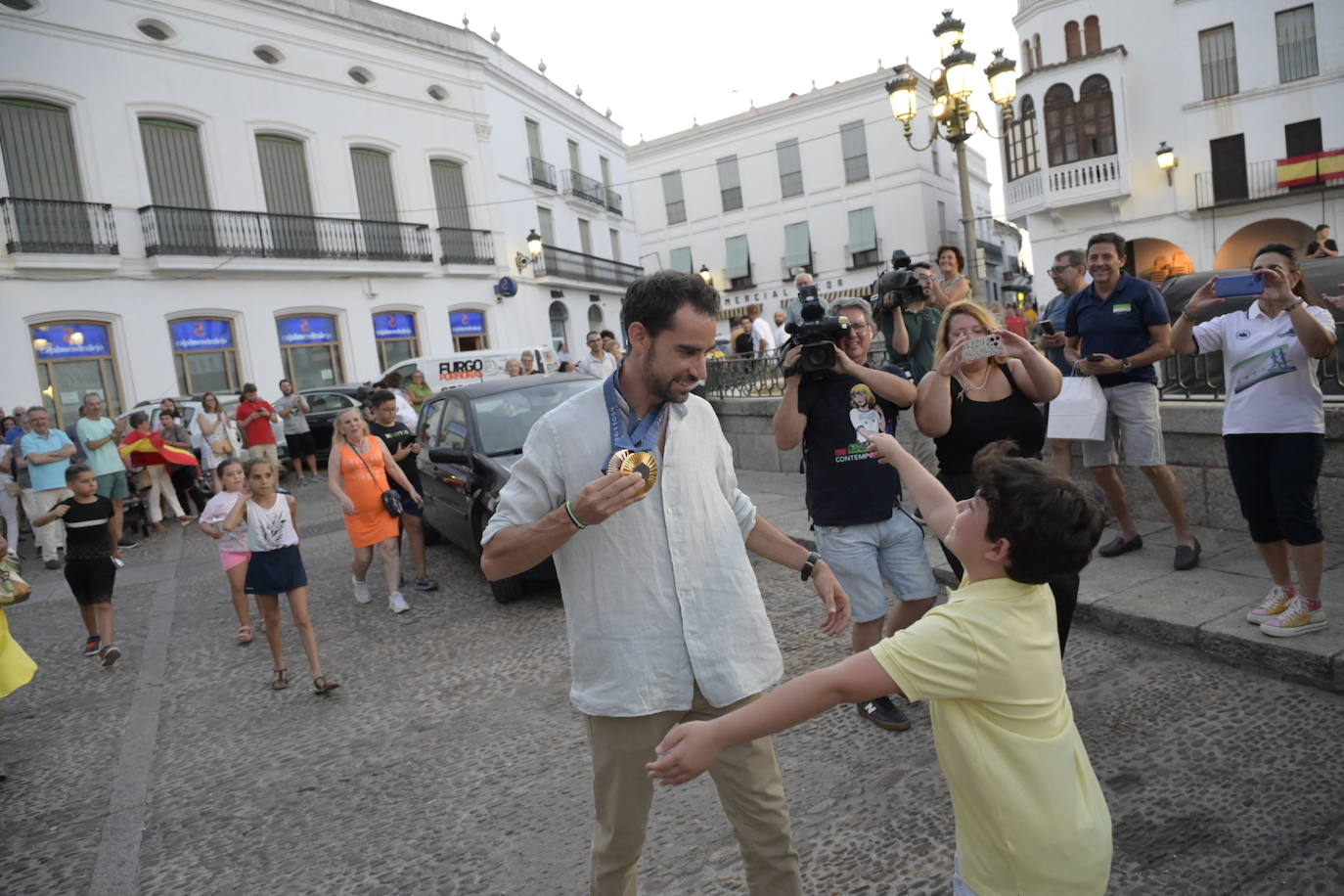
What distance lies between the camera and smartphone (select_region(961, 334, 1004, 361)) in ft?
11.1

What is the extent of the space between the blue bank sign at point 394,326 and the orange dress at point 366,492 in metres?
16.7

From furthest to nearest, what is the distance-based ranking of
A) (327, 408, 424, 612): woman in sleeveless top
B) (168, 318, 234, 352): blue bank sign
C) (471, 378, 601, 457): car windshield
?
1. (168, 318, 234, 352): blue bank sign
2. (471, 378, 601, 457): car windshield
3. (327, 408, 424, 612): woman in sleeveless top

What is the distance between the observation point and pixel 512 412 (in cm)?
733

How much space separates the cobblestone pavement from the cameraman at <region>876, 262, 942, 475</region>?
123 cm

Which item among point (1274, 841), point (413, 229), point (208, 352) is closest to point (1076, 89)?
point (413, 229)

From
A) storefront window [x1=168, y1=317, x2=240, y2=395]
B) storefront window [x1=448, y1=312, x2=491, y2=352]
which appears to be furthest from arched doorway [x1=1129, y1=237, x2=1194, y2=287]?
storefront window [x1=168, y1=317, x2=240, y2=395]

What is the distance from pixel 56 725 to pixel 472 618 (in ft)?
8.33

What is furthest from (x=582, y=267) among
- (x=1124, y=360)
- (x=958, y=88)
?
(x=1124, y=360)

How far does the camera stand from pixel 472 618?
6.36m

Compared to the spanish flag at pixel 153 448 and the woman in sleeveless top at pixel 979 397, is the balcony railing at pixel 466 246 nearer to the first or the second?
the spanish flag at pixel 153 448

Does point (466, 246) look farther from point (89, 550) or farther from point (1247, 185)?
point (1247, 185)

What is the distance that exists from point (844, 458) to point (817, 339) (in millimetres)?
515

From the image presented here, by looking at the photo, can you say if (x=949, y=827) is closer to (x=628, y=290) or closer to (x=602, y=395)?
(x=602, y=395)

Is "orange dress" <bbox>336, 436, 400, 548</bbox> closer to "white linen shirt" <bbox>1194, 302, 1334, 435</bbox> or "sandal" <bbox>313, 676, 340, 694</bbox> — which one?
"sandal" <bbox>313, 676, 340, 694</bbox>
